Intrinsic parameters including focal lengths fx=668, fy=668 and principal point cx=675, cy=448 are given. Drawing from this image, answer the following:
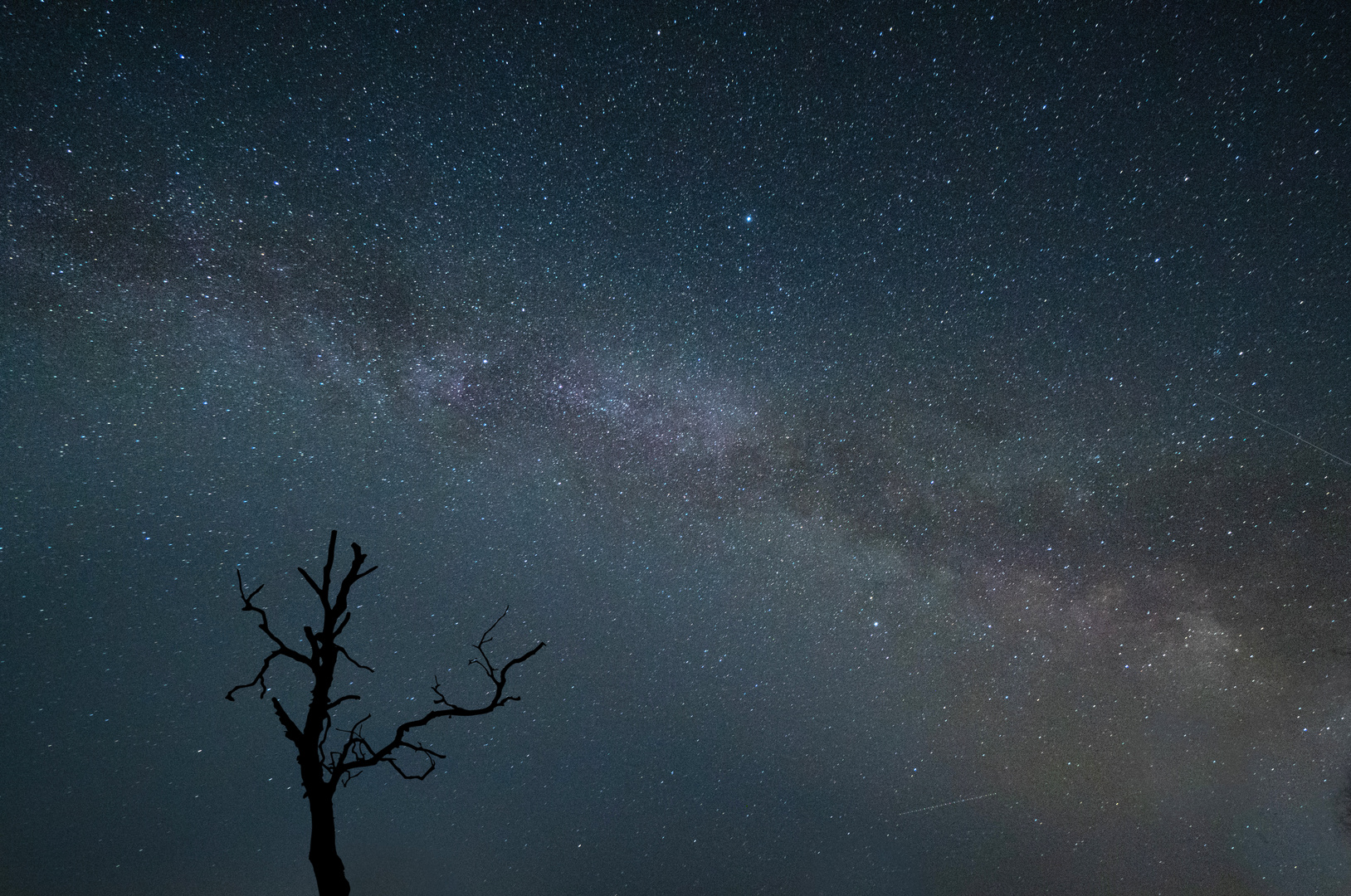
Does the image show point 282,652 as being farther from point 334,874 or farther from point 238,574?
point 334,874

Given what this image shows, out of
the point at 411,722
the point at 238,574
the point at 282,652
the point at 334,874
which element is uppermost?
the point at 238,574

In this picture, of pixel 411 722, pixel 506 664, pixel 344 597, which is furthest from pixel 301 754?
pixel 506 664

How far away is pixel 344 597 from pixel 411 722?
2.98ft

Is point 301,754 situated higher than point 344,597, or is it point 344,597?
point 344,597

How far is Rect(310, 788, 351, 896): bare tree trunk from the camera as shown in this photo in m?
3.77

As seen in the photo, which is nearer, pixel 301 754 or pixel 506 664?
pixel 301 754

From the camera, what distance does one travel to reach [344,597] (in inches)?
169

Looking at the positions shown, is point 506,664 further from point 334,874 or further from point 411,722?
point 334,874

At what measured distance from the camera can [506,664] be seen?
4.27m

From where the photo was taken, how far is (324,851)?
3814 mm

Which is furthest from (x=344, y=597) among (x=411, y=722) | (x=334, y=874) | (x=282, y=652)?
(x=334, y=874)

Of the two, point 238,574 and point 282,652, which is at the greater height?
point 238,574

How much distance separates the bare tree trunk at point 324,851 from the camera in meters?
3.77

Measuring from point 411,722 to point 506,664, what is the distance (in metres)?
0.63
